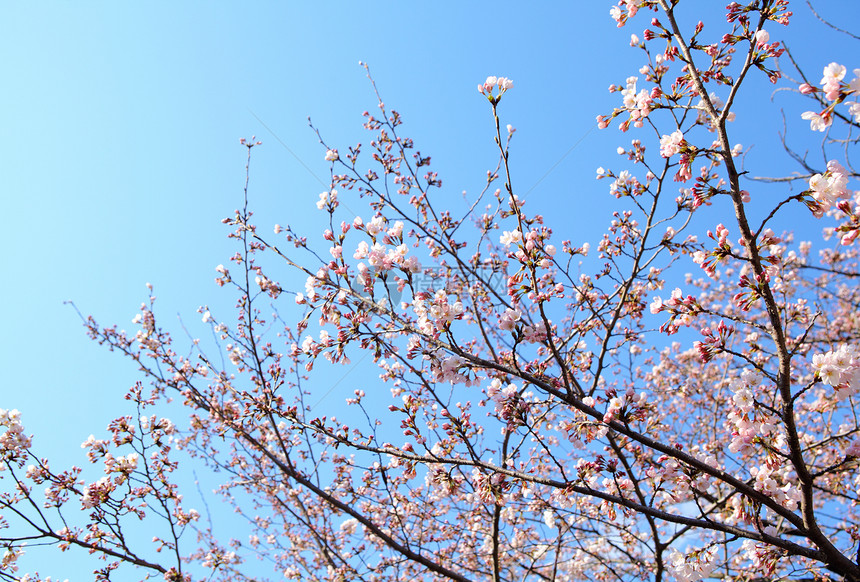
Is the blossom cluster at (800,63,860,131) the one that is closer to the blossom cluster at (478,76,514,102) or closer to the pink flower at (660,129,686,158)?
the pink flower at (660,129,686,158)

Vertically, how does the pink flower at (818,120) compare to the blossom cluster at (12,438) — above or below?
above

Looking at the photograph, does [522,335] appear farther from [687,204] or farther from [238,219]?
[238,219]

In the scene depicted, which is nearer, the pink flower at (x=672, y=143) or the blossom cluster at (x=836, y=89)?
the blossom cluster at (x=836, y=89)

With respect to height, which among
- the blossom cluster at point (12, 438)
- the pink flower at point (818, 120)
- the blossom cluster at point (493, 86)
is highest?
the blossom cluster at point (493, 86)

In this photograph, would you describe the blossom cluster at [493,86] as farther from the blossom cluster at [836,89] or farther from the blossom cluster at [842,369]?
the blossom cluster at [842,369]

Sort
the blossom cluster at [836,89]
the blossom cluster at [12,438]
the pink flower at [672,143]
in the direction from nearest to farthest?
the blossom cluster at [836,89] → the pink flower at [672,143] → the blossom cluster at [12,438]

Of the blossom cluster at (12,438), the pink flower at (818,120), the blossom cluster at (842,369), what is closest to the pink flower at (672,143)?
the pink flower at (818,120)

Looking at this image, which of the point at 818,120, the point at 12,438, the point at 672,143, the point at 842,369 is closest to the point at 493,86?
the point at 672,143

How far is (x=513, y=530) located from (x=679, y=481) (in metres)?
3.81

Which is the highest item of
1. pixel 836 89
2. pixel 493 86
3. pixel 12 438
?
pixel 493 86

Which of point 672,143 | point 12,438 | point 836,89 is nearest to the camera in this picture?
point 836,89

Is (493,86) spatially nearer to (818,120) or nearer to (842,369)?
(818,120)

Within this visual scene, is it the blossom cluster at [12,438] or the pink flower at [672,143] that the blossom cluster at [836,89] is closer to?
A: the pink flower at [672,143]

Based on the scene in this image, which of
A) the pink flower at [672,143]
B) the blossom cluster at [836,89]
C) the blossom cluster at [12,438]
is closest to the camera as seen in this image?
the blossom cluster at [836,89]
